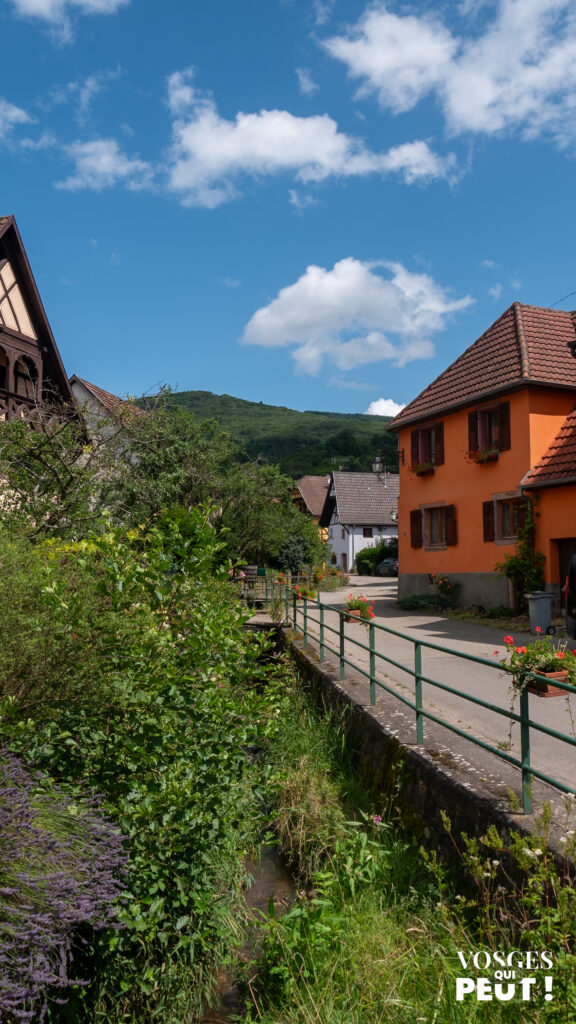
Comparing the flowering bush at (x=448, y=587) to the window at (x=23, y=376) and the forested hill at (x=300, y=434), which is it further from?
the forested hill at (x=300, y=434)

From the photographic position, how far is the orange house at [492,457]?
17.2 m

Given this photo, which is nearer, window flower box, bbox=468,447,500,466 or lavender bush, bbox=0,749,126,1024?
lavender bush, bbox=0,749,126,1024

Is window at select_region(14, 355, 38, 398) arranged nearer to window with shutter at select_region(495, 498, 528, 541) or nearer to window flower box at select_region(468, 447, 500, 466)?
window flower box at select_region(468, 447, 500, 466)

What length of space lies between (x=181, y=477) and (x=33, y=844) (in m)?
24.9

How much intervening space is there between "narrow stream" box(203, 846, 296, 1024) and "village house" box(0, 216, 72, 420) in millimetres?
13111

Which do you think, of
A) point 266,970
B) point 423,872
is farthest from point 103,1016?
point 423,872

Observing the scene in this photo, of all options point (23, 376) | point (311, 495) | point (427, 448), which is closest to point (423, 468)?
point (427, 448)

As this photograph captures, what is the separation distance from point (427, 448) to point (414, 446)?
0.60 metres

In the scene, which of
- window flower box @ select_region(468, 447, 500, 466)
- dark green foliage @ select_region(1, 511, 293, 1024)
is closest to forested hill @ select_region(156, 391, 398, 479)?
window flower box @ select_region(468, 447, 500, 466)

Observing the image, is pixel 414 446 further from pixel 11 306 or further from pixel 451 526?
pixel 11 306

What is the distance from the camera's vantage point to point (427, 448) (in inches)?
893

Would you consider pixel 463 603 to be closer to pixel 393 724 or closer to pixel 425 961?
pixel 393 724

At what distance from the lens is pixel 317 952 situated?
3.70 metres

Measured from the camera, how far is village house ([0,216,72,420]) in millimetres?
16953
